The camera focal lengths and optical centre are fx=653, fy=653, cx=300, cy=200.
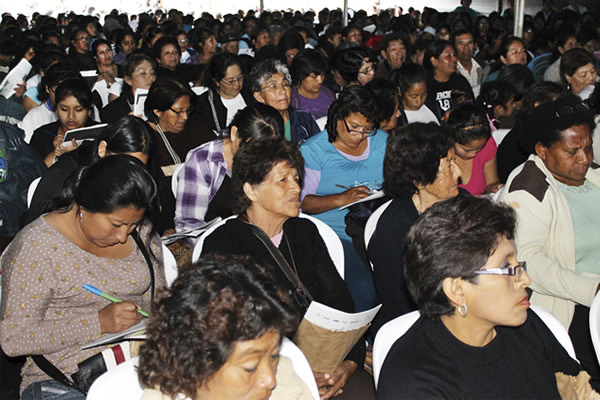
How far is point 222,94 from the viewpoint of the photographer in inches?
210

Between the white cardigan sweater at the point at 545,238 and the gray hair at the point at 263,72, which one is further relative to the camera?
the gray hair at the point at 263,72

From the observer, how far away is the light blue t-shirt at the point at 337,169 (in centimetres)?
359

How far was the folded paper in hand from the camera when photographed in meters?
2.29

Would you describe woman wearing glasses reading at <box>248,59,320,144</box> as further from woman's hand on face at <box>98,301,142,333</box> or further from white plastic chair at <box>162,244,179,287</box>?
woman's hand on face at <box>98,301,142,333</box>

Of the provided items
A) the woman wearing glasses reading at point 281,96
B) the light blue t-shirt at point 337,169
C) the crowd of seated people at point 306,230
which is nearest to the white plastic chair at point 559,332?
the crowd of seated people at point 306,230

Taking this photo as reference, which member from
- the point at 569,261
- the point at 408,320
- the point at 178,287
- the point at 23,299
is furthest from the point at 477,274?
the point at 23,299

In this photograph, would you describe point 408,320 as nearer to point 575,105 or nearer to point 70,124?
point 575,105

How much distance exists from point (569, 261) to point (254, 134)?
1.67 m

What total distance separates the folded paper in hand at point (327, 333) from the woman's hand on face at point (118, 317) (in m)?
0.58

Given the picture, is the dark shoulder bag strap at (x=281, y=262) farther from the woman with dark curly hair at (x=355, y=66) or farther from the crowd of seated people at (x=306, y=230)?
the woman with dark curly hair at (x=355, y=66)

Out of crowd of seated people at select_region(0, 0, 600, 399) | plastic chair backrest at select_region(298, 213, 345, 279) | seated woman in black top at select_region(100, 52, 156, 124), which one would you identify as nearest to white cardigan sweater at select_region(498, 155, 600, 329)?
crowd of seated people at select_region(0, 0, 600, 399)

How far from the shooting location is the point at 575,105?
9.51ft

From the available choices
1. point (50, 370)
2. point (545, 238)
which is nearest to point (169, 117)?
point (50, 370)

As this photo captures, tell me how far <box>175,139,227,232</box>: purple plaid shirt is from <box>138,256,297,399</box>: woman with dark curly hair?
6.21 feet
